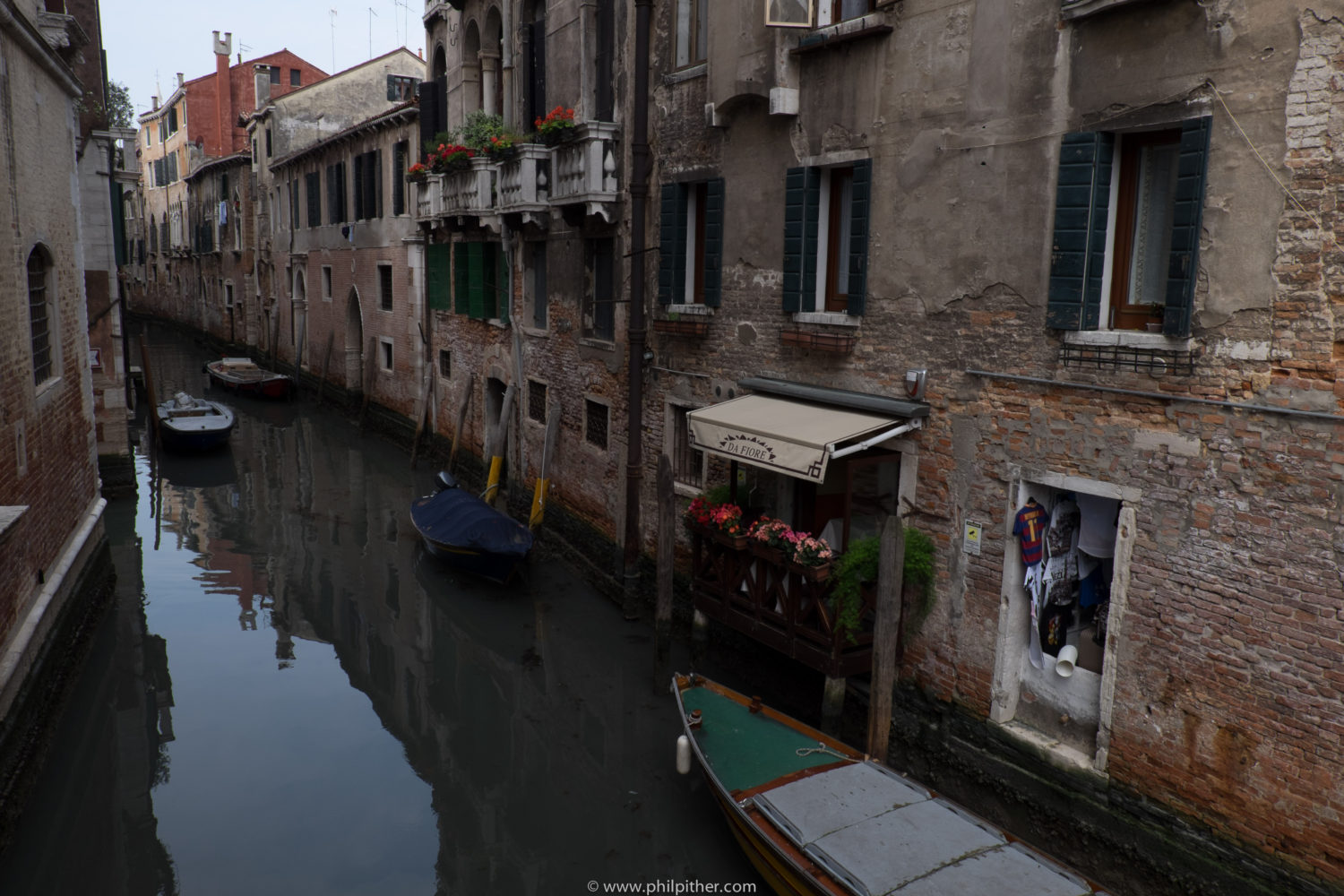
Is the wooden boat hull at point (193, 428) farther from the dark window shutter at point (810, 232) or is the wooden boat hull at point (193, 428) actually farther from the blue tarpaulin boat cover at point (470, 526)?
the dark window shutter at point (810, 232)

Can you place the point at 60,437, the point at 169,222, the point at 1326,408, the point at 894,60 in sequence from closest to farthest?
the point at 1326,408, the point at 894,60, the point at 60,437, the point at 169,222

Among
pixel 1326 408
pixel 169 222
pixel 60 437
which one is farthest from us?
pixel 169 222

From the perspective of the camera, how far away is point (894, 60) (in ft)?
22.8

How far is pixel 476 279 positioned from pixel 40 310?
671cm

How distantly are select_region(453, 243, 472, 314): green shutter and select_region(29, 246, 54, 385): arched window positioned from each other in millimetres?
6900

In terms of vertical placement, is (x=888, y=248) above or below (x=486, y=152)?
below

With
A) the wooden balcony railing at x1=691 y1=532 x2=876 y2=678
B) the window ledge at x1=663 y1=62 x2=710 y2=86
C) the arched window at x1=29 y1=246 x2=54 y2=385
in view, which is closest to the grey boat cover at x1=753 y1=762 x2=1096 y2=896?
the wooden balcony railing at x1=691 y1=532 x2=876 y2=678

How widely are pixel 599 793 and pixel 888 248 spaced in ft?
14.3

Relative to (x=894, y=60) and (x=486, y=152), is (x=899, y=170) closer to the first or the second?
(x=894, y=60)

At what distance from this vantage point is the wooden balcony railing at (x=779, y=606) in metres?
7.14

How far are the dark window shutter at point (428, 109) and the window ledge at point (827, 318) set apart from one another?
33.8 ft

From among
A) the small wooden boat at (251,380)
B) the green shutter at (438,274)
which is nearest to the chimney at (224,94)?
the small wooden boat at (251,380)

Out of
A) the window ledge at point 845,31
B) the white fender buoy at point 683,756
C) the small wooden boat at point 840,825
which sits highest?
the window ledge at point 845,31

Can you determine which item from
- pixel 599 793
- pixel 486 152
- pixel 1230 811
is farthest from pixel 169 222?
pixel 1230 811
